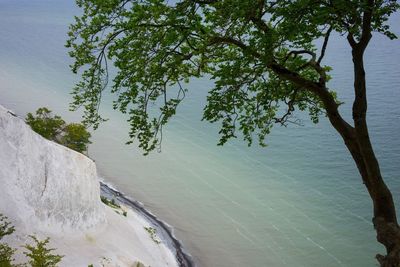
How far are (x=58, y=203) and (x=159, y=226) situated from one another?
13.3 m

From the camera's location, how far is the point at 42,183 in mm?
23688

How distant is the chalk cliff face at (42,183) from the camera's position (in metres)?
21.8

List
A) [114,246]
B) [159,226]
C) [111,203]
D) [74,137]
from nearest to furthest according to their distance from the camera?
[114,246] → [111,203] → [159,226] → [74,137]

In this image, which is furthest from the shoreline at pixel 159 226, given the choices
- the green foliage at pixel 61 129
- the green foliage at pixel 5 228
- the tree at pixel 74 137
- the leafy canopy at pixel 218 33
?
the leafy canopy at pixel 218 33

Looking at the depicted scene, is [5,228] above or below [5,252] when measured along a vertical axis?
below

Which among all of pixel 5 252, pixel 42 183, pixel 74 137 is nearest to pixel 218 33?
pixel 5 252

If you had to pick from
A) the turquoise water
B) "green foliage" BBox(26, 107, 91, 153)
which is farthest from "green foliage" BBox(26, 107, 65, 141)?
the turquoise water

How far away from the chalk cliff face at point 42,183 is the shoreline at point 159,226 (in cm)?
759

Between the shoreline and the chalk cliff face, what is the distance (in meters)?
7.59

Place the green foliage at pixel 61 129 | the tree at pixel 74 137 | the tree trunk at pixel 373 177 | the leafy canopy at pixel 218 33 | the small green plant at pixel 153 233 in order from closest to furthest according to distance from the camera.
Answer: the leafy canopy at pixel 218 33
the tree trunk at pixel 373 177
the small green plant at pixel 153 233
the green foliage at pixel 61 129
the tree at pixel 74 137

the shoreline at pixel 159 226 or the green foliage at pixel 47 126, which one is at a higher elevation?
the green foliage at pixel 47 126

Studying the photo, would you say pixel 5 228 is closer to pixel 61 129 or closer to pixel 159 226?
pixel 159 226

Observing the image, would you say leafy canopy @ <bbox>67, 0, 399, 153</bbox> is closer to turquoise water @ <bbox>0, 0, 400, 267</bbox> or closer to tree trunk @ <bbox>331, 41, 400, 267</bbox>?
tree trunk @ <bbox>331, 41, 400, 267</bbox>

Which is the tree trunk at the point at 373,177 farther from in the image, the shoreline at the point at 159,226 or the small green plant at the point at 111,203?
the small green plant at the point at 111,203
